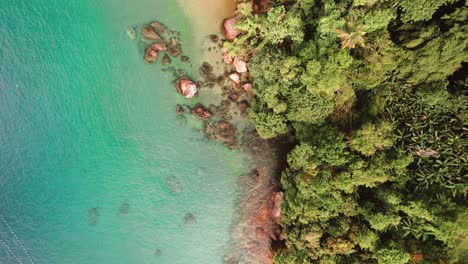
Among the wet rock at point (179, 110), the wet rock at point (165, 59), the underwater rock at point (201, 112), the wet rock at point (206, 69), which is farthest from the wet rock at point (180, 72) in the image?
the underwater rock at point (201, 112)

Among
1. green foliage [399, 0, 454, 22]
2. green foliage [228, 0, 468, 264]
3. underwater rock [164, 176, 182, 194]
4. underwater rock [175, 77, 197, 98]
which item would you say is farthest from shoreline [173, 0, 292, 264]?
green foliage [399, 0, 454, 22]

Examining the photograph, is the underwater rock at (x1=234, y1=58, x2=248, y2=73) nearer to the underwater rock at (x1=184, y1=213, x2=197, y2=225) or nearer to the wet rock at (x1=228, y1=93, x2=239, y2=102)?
the wet rock at (x1=228, y1=93, x2=239, y2=102)

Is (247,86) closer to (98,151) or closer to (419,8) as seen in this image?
(419,8)

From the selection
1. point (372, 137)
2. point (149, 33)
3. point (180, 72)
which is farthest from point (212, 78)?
point (372, 137)

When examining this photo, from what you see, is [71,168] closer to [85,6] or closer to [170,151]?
[170,151]

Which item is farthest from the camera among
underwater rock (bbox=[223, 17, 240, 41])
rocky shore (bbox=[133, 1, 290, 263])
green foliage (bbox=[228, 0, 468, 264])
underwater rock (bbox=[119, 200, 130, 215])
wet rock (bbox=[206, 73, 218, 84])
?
underwater rock (bbox=[119, 200, 130, 215])

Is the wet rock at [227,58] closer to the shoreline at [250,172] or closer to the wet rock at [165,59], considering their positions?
the shoreline at [250,172]
